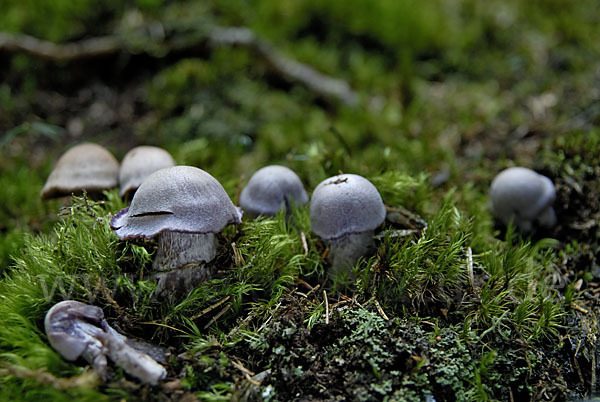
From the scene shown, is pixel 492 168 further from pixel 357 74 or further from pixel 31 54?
pixel 31 54

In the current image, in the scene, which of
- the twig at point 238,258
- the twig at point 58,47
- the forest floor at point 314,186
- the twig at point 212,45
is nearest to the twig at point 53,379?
the forest floor at point 314,186

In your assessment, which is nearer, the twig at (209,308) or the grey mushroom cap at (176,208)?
the grey mushroom cap at (176,208)

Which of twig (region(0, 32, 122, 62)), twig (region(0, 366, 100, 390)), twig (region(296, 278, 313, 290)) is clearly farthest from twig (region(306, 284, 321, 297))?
twig (region(0, 32, 122, 62))

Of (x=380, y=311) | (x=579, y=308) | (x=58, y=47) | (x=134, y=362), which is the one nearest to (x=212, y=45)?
(x=58, y=47)

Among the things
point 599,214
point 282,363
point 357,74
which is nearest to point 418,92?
point 357,74

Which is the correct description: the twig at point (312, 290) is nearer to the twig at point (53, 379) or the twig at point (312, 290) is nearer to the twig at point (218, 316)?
the twig at point (218, 316)

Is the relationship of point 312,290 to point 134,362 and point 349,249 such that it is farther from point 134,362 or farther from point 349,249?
point 134,362
